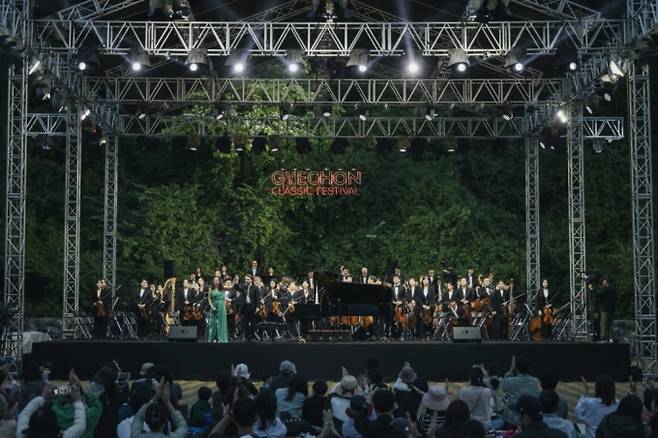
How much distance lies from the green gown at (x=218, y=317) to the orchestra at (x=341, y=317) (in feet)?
1.04

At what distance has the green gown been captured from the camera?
22969 mm

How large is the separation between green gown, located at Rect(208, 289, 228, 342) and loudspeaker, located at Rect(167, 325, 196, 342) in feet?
6.80

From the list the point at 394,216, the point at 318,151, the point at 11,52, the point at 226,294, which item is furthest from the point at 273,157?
the point at 11,52

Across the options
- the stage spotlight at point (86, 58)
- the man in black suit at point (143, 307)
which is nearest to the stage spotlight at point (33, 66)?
the stage spotlight at point (86, 58)

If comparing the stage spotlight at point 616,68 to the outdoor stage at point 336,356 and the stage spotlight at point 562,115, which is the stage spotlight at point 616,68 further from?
the outdoor stage at point 336,356

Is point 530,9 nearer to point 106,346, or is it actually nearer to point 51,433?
point 106,346

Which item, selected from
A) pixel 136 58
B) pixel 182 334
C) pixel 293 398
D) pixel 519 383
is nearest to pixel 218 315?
pixel 182 334

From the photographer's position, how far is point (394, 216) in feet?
109

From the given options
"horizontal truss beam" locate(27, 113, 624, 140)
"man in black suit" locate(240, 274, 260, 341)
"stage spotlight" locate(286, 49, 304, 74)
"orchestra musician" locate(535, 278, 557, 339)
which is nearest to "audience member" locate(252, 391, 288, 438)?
"stage spotlight" locate(286, 49, 304, 74)

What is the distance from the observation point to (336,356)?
20.5 m

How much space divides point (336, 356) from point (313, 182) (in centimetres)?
1144

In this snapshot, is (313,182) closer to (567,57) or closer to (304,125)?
(304,125)

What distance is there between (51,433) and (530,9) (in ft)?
56.7

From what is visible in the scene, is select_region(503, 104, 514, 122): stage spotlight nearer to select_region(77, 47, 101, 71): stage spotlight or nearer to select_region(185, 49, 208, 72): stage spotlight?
select_region(185, 49, 208, 72): stage spotlight
